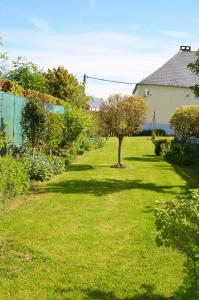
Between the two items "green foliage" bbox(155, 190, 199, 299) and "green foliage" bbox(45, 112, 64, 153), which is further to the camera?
"green foliage" bbox(45, 112, 64, 153)

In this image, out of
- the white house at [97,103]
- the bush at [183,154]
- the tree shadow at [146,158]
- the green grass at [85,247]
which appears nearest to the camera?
the green grass at [85,247]

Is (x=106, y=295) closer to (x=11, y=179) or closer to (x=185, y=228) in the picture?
(x=185, y=228)

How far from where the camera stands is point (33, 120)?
15.1 m

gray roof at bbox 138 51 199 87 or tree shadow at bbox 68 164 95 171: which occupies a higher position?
gray roof at bbox 138 51 199 87

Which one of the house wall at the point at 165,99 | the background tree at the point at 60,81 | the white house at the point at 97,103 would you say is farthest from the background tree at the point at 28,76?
the house wall at the point at 165,99

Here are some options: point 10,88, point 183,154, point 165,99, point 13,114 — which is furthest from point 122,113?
point 165,99

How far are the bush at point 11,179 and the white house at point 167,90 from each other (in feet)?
134

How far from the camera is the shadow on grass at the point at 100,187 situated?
1326cm

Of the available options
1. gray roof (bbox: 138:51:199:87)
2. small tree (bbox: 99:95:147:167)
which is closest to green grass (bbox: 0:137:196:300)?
small tree (bbox: 99:95:147:167)

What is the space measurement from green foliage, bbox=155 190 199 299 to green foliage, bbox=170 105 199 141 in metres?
18.2

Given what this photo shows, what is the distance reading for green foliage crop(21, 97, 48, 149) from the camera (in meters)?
14.9

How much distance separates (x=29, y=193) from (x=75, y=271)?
18.6 feet

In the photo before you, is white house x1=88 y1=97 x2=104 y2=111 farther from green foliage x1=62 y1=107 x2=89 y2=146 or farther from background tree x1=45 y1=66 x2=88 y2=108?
background tree x1=45 y1=66 x2=88 y2=108

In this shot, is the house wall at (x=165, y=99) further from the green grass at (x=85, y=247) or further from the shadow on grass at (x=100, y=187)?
the green grass at (x=85, y=247)
